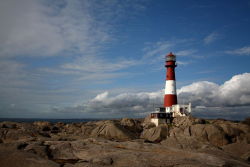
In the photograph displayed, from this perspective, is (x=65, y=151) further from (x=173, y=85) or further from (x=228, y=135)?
(x=173, y=85)

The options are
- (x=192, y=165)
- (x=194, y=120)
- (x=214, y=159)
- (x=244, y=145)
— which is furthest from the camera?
(x=194, y=120)

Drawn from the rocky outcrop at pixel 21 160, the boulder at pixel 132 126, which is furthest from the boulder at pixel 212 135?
the rocky outcrop at pixel 21 160

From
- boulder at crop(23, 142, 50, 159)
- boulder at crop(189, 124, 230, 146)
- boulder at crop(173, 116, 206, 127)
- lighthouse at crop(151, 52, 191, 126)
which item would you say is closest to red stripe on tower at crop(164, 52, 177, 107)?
lighthouse at crop(151, 52, 191, 126)

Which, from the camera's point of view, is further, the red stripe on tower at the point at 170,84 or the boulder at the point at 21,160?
the red stripe on tower at the point at 170,84

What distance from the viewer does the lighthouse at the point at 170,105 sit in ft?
203

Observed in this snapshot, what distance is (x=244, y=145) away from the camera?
23.5 metres

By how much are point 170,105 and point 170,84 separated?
17.8 ft

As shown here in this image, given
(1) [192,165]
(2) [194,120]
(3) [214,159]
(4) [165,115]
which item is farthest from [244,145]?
(4) [165,115]

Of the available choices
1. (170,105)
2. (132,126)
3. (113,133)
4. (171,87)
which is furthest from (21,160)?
(170,105)

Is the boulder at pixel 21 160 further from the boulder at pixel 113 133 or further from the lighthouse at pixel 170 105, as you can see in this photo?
the lighthouse at pixel 170 105

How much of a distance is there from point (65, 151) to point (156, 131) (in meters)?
31.5

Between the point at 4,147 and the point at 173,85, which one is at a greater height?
the point at 173,85

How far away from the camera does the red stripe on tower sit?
63969 mm

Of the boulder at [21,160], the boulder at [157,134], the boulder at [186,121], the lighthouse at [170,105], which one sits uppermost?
the lighthouse at [170,105]
